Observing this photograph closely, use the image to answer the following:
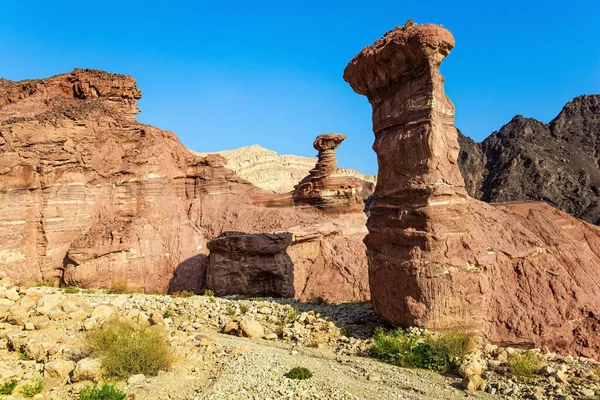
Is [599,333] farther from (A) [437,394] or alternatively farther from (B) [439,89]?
(B) [439,89]

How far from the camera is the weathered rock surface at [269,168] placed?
76.2 meters

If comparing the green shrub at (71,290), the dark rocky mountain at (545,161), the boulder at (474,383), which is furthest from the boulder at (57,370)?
the dark rocky mountain at (545,161)

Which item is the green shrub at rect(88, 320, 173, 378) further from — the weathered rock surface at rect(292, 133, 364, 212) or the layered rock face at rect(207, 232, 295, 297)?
the weathered rock surface at rect(292, 133, 364, 212)

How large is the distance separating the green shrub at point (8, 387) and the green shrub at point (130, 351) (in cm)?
143

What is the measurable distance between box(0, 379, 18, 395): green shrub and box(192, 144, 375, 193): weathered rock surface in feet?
205

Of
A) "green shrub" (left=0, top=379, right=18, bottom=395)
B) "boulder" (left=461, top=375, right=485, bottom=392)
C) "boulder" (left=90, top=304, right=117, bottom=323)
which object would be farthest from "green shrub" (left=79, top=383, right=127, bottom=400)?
"boulder" (left=461, top=375, right=485, bottom=392)

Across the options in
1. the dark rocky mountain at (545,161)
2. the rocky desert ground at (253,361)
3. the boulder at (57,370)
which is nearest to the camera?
the rocky desert ground at (253,361)

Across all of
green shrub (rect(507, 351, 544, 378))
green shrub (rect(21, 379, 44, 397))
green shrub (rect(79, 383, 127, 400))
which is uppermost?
green shrub (rect(507, 351, 544, 378))

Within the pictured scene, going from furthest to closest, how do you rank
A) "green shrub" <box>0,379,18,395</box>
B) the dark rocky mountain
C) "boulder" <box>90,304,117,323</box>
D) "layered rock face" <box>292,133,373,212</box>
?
the dark rocky mountain < "layered rock face" <box>292,133,373,212</box> < "boulder" <box>90,304,117,323</box> < "green shrub" <box>0,379,18,395</box>

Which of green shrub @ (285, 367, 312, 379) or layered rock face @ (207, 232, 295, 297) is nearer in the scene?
green shrub @ (285, 367, 312, 379)

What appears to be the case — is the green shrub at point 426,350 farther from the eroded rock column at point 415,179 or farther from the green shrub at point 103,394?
the green shrub at point 103,394

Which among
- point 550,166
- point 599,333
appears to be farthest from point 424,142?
point 550,166

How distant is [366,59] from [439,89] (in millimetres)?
2228

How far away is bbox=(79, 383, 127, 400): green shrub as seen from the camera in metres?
7.00
